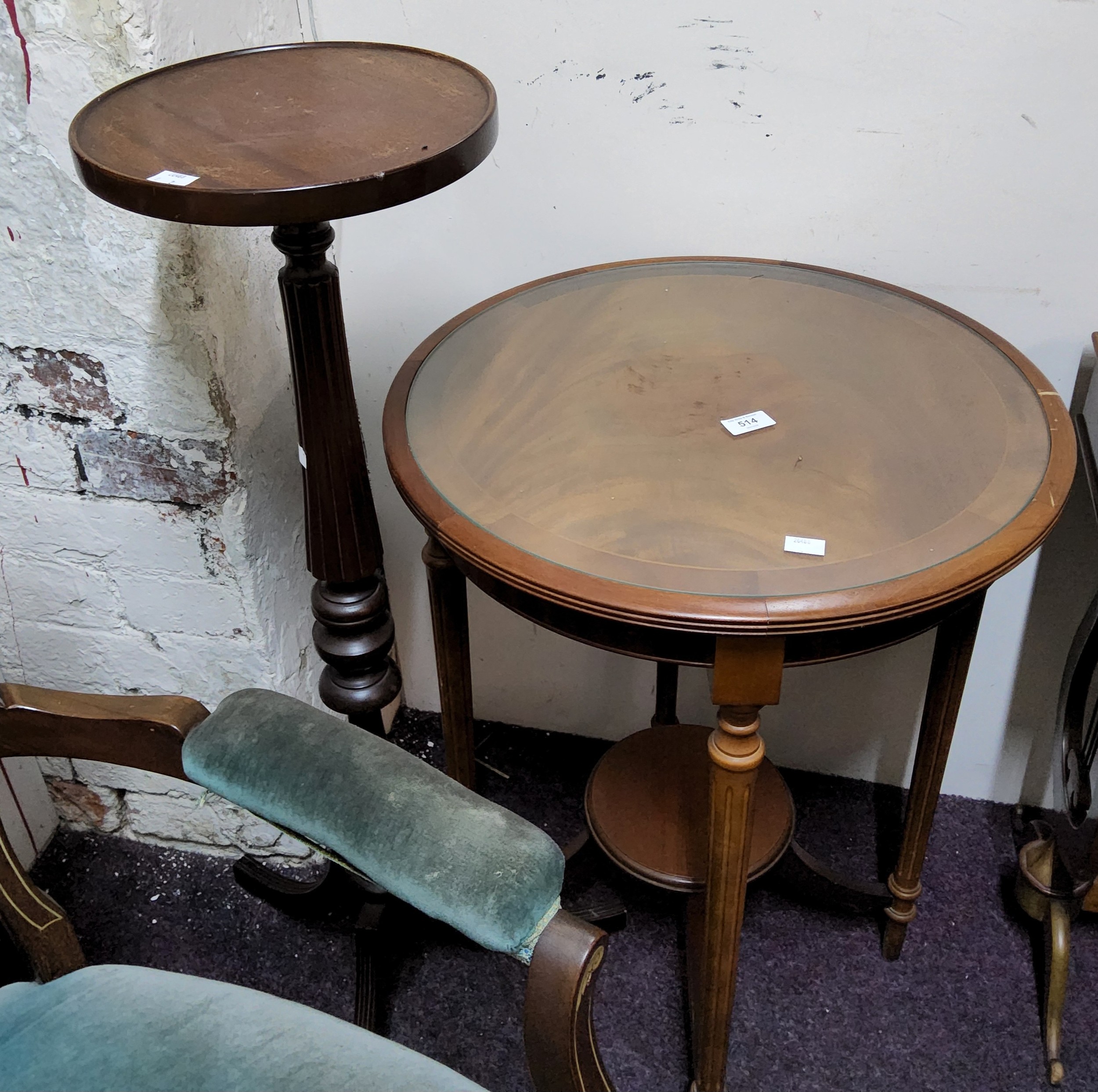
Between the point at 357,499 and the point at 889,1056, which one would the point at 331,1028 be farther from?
the point at 889,1056

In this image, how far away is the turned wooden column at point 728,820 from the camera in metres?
0.84

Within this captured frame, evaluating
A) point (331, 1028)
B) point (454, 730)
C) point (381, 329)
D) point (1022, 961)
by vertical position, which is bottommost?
point (1022, 961)

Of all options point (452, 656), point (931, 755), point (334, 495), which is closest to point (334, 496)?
point (334, 495)

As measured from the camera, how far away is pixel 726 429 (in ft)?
3.23

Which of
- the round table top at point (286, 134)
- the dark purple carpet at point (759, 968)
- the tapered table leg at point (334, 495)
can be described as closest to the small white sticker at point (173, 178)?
the round table top at point (286, 134)

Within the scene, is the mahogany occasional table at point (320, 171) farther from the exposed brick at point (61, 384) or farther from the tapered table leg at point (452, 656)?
the exposed brick at point (61, 384)

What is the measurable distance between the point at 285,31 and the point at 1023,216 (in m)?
0.86

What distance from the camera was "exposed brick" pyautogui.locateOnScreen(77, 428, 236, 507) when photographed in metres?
1.18

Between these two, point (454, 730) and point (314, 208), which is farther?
point (454, 730)

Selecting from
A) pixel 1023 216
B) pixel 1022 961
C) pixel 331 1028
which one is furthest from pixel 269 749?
pixel 1022 961

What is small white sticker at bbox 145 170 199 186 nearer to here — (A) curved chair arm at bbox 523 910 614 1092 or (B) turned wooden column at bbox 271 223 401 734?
(B) turned wooden column at bbox 271 223 401 734

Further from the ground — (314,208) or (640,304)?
(314,208)

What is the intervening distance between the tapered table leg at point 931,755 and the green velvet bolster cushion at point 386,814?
452 millimetres

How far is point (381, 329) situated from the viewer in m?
1.40
